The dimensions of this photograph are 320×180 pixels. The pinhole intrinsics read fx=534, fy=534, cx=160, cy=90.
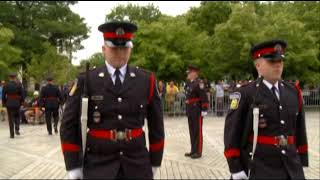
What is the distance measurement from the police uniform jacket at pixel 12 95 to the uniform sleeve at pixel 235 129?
11963mm

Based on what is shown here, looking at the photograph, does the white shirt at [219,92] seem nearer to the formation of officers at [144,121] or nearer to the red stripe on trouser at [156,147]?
the formation of officers at [144,121]

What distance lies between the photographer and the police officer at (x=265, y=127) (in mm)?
4812

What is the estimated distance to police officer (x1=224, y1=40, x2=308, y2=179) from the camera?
4812 millimetres

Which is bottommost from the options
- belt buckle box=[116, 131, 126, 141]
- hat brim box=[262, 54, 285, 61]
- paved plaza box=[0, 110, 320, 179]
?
paved plaza box=[0, 110, 320, 179]

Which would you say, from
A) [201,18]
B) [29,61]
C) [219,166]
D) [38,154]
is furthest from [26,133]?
[201,18]

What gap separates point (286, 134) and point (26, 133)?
44.0ft

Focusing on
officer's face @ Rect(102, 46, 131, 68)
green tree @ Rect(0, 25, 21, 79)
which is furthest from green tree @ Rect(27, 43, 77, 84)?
officer's face @ Rect(102, 46, 131, 68)

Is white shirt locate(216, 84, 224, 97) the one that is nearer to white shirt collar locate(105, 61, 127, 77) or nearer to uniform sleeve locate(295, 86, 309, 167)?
uniform sleeve locate(295, 86, 309, 167)

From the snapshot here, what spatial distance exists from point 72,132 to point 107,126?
11.6 inches

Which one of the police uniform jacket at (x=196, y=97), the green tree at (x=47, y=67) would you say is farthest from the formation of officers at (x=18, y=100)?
the green tree at (x=47, y=67)

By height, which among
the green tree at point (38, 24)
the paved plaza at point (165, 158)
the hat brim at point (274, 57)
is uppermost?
the green tree at point (38, 24)

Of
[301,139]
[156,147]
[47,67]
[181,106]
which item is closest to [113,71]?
[156,147]

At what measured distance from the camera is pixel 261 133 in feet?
16.1

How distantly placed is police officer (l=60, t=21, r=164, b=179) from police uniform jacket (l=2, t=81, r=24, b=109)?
12.0 m
